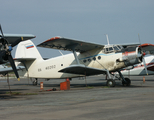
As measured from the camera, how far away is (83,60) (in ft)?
67.4

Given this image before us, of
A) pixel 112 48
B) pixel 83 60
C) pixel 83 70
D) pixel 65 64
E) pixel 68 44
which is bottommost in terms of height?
pixel 83 70

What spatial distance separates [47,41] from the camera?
59.2 feet

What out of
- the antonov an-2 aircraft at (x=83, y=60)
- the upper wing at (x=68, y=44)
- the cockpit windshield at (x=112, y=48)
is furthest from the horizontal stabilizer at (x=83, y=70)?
the upper wing at (x=68, y=44)

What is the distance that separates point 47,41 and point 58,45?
6.39 feet

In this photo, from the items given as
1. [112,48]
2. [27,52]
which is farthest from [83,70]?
[27,52]

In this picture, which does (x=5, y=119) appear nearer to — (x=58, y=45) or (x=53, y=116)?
(x=53, y=116)

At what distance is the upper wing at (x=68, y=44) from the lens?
18266 mm

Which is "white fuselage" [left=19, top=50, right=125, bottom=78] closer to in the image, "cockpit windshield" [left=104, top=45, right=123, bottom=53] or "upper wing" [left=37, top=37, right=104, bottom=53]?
"cockpit windshield" [left=104, top=45, right=123, bottom=53]

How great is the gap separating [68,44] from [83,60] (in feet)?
7.38

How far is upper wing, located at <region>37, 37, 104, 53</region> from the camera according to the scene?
1827cm

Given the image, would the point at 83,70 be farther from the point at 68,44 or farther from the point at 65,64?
the point at 65,64

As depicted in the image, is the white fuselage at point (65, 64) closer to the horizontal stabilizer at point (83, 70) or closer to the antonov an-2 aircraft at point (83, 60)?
the antonov an-2 aircraft at point (83, 60)

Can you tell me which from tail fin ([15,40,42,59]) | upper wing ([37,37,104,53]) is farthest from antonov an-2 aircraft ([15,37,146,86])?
tail fin ([15,40,42,59])

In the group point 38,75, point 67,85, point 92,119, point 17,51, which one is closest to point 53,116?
point 92,119
